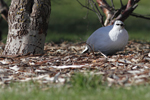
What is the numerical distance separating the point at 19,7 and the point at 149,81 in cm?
266

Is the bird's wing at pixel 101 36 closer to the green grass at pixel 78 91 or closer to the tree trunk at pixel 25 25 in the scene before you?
the tree trunk at pixel 25 25

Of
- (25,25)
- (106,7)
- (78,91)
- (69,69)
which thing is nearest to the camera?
(78,91)

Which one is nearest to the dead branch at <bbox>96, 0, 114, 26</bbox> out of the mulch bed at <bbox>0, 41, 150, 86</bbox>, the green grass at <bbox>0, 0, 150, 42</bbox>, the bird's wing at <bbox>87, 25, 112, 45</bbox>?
the bird's wing at <bbox>87, 25, 112, 45</bbox>

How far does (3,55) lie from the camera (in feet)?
15.2

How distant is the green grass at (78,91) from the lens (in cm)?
262

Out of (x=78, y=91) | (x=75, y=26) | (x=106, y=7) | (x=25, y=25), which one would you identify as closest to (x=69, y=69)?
(x=78, y=91)

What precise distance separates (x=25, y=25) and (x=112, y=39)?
1.56 m

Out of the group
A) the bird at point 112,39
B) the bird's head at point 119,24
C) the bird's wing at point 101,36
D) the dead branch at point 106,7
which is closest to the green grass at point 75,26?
the dead branch at point 106,7

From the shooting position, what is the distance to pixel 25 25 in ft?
15.0

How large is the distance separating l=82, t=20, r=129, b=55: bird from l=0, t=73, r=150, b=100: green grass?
A: 59.2 inches

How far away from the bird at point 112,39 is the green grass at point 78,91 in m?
1.50

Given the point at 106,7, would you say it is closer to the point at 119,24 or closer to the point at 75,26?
the point at 119,24

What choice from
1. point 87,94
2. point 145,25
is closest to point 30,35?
point 87,94

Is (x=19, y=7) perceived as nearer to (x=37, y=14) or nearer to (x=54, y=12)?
(x=37, y=14)
